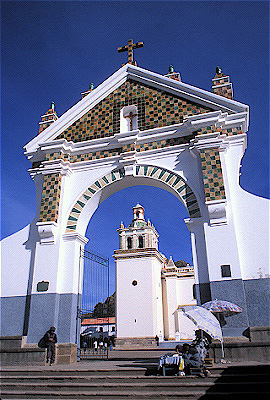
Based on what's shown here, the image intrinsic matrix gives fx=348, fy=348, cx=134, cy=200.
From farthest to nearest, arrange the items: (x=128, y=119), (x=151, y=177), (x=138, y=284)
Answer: (x=138, y=284) < (x=128, y=119) < (x=151, y=177)

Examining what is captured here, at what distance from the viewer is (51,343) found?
7.81 m

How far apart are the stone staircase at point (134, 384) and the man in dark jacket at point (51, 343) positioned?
137 centimetres

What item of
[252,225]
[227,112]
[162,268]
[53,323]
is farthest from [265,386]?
[162,268]

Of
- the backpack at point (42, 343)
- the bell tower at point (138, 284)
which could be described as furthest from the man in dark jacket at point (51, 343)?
the bell tower at point (138, 284)

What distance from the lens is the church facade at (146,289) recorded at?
24422mm

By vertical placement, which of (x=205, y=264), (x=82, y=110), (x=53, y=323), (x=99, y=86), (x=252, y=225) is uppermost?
(x=99, y=86)

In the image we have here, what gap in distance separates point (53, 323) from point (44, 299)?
62 centimetres

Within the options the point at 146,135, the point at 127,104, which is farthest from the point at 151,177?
the point at 127,104

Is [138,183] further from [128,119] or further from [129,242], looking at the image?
[129,242]

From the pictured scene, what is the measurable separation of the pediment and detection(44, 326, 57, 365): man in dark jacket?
522 centimetres

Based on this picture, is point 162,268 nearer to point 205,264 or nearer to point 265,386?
point 205,264

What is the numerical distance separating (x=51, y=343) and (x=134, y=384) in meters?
3.05

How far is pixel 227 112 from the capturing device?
8.90m

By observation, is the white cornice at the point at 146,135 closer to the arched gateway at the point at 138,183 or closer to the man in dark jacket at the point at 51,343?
the arched gateway at the point at 138,183
